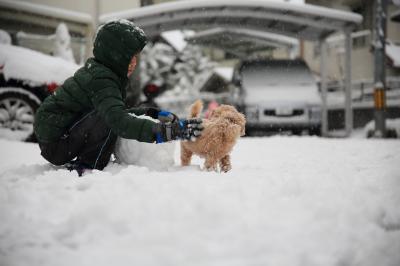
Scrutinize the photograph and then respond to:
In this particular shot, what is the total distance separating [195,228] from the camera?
6.30 feet

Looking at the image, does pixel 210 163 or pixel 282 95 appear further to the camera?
pixel 282 95

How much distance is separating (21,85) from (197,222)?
5419 mm

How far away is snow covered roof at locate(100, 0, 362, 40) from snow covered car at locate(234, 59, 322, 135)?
1864 millimetres

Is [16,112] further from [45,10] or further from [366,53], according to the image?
[366,53]

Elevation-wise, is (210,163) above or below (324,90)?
below

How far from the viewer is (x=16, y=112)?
6277 millimetres

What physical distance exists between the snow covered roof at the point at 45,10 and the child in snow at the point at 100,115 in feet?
33.1

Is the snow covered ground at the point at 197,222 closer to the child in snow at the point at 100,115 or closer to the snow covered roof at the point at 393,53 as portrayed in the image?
the child in snow at the point at 100,115

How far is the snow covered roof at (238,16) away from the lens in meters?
10.3

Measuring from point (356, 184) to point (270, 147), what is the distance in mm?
4213

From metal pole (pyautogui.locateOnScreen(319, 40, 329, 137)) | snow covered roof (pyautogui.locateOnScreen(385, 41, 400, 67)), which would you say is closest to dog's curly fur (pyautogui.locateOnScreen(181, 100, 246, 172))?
metal pole (pyautogui.locateOnScreen(319, 40, 329, 137))

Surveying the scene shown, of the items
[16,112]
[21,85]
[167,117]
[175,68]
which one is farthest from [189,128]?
[175,68]

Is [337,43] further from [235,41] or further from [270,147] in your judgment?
[270,147]

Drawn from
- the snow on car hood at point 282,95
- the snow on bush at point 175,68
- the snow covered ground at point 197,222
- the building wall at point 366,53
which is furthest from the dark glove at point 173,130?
the snow on bush at point 175,68
